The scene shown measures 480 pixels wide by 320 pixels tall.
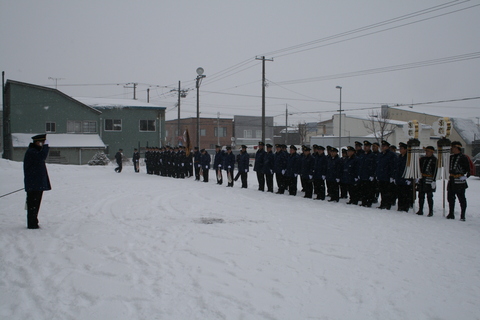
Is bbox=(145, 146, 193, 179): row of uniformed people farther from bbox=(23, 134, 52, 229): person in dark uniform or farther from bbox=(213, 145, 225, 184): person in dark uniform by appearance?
bbox=(23, 134, 52, 229): person in dark uniform

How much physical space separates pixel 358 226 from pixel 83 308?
245 inches

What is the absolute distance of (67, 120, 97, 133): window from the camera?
128ft

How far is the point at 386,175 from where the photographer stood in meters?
11.4

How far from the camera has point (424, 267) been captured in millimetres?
5594

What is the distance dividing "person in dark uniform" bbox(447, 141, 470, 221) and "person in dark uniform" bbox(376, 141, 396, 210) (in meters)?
1.82

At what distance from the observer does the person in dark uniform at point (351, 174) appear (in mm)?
12391

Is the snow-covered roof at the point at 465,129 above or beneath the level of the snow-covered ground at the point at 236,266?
above

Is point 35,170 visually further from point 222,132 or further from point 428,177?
point 222,132

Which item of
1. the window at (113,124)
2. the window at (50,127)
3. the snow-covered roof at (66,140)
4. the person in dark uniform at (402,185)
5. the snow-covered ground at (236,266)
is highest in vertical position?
the window at (113,124)

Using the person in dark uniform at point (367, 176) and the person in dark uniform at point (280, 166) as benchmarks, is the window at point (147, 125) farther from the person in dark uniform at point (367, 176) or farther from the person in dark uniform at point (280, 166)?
the person in dark uniform at point (367, 176)

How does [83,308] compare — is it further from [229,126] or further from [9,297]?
[229,126]

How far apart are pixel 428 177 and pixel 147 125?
37.6 meters

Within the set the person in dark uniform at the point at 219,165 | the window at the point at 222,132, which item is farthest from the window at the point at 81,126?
the window at the point at 222,132

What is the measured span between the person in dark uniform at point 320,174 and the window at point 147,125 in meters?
33.3
